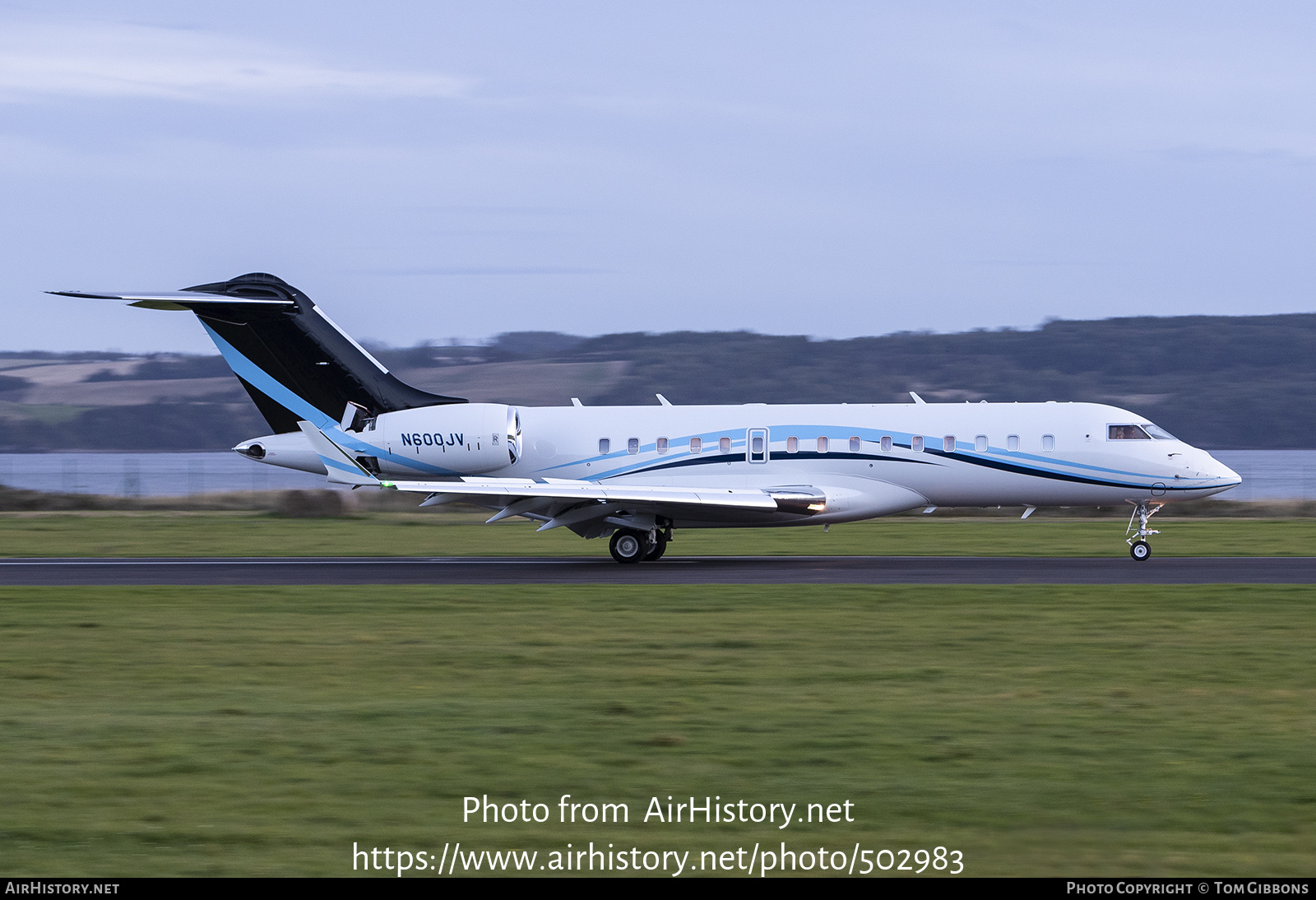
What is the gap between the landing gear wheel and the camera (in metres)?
25.6

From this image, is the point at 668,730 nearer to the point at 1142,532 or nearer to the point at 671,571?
the point at 671,571

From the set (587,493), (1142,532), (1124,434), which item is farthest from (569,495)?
(1142,532)

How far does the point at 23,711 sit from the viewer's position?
11.0 meters


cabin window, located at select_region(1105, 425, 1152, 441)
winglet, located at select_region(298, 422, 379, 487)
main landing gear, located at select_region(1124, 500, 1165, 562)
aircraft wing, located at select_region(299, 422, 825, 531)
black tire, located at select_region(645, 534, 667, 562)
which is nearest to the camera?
aircraft wing, located at select_region(299, 422, 825, 531)

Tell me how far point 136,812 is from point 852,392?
352 ft

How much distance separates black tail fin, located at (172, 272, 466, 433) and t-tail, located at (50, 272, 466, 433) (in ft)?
0.05

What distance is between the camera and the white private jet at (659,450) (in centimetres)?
2492

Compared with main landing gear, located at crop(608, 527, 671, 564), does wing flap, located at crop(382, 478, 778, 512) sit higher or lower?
higher

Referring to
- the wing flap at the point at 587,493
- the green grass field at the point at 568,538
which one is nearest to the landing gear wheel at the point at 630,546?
the wing flap at the point at 587,493

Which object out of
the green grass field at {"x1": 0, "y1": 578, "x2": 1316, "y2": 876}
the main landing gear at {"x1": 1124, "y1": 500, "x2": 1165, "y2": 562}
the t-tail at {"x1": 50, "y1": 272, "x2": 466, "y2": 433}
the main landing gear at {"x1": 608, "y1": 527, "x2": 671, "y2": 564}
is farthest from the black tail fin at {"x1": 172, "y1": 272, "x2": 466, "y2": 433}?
the main landing gear at {"x1": 1124, "y1": 500, "x2": 1165, "y2": 562}

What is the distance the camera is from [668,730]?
10.1 m

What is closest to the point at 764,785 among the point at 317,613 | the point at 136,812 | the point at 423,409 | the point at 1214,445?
the point at 136,812

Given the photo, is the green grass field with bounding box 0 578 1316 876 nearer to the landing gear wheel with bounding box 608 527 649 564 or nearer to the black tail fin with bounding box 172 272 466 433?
the landing gear wheel with bounding box 608 527 649 564
